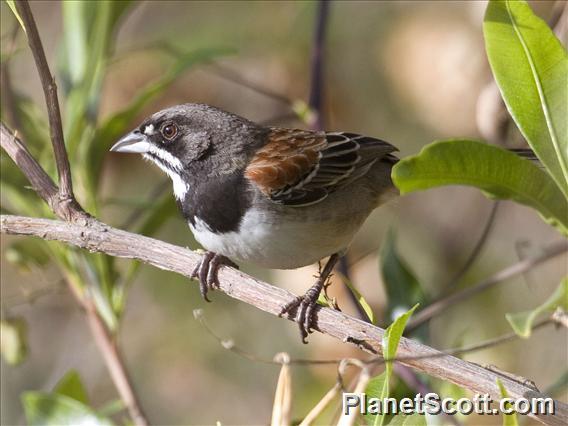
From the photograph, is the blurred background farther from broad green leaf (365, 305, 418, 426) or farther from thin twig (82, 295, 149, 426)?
broad green leaf (365, 305, 418, 426)

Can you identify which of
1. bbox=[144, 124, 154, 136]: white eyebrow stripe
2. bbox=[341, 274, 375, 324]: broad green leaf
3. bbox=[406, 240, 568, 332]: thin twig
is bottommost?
bbox=[406, 240, 568, 332]: thin twig

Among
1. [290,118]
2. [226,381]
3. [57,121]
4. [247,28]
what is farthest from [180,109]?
[226,381]

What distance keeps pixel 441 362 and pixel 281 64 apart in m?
3.50

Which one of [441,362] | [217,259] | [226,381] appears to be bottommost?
[226,381]

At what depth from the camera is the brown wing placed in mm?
3168

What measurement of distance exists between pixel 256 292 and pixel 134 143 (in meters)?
1.15

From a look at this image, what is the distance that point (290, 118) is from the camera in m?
3.88

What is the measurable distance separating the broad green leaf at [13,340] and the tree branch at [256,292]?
2.73 feet

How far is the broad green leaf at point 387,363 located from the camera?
2008 mm

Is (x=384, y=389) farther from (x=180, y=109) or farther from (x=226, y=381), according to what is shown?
(x=226, y=381)

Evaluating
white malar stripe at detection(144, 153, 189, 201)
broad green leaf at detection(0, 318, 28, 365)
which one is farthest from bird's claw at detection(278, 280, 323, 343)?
broad green leaf at detection(0, 318, 28, 365)

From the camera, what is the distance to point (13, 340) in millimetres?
3199

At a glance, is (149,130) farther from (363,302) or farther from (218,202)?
(363,302)

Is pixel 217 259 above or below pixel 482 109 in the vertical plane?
below
